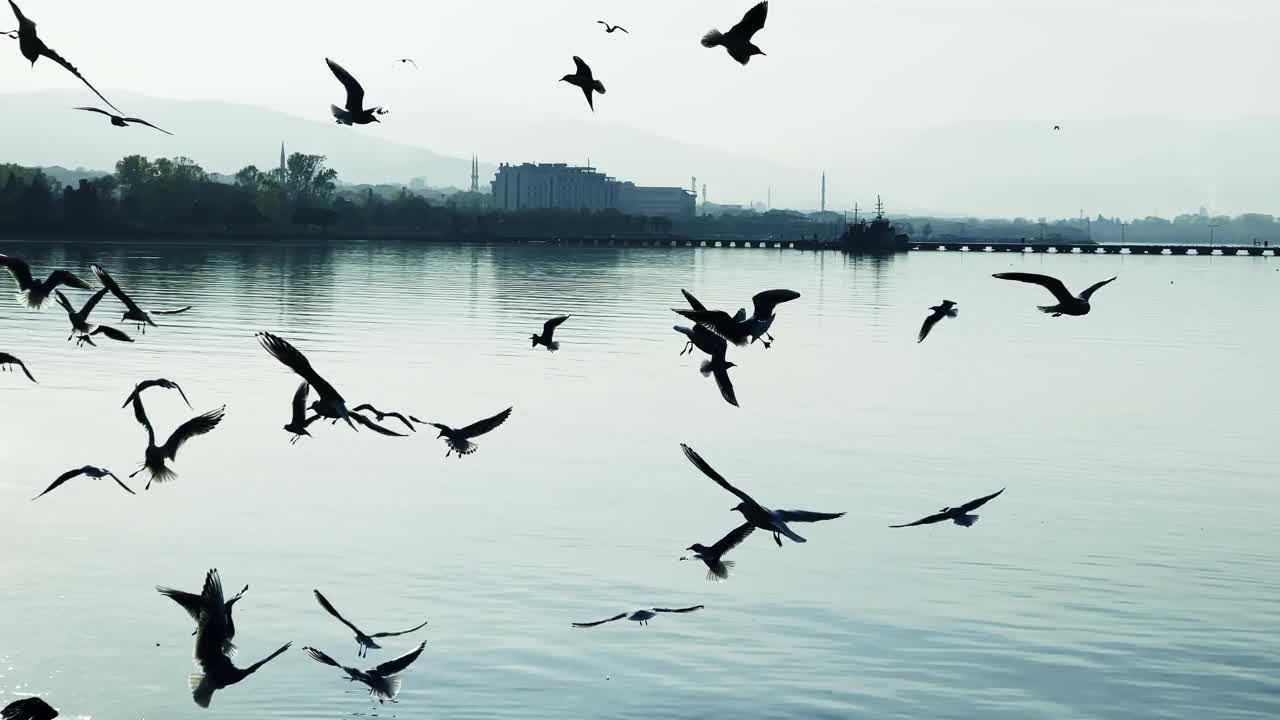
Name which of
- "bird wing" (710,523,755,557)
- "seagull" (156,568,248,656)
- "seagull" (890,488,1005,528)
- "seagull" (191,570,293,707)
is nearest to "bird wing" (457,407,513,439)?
"seagull" (156,568,248,656)

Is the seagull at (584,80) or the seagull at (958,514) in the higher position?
the seagull at (584,80)

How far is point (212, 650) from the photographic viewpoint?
13297 millimetres

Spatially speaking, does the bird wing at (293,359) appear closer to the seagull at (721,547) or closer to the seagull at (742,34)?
the seagull at (721,547)

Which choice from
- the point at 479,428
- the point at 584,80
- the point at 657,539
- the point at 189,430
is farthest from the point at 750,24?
the point at 657,539

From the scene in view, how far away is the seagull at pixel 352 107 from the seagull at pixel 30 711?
6.53 m

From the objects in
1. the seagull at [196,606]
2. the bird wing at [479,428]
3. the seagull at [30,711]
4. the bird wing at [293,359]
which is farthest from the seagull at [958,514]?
the seagull at [30,711]

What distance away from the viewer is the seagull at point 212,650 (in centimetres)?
1272

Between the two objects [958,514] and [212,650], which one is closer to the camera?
[212,650]

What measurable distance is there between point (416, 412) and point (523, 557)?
68.4 ft

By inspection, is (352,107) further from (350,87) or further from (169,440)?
(169,440)

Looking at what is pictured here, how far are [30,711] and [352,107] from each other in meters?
7.06

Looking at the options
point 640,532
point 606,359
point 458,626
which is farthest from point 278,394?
point 458,626

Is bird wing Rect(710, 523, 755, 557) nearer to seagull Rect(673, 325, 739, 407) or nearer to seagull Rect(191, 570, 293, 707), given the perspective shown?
seagull Rect(673, 325, 739, 407)

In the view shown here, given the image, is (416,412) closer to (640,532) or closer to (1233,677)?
(640,532)
